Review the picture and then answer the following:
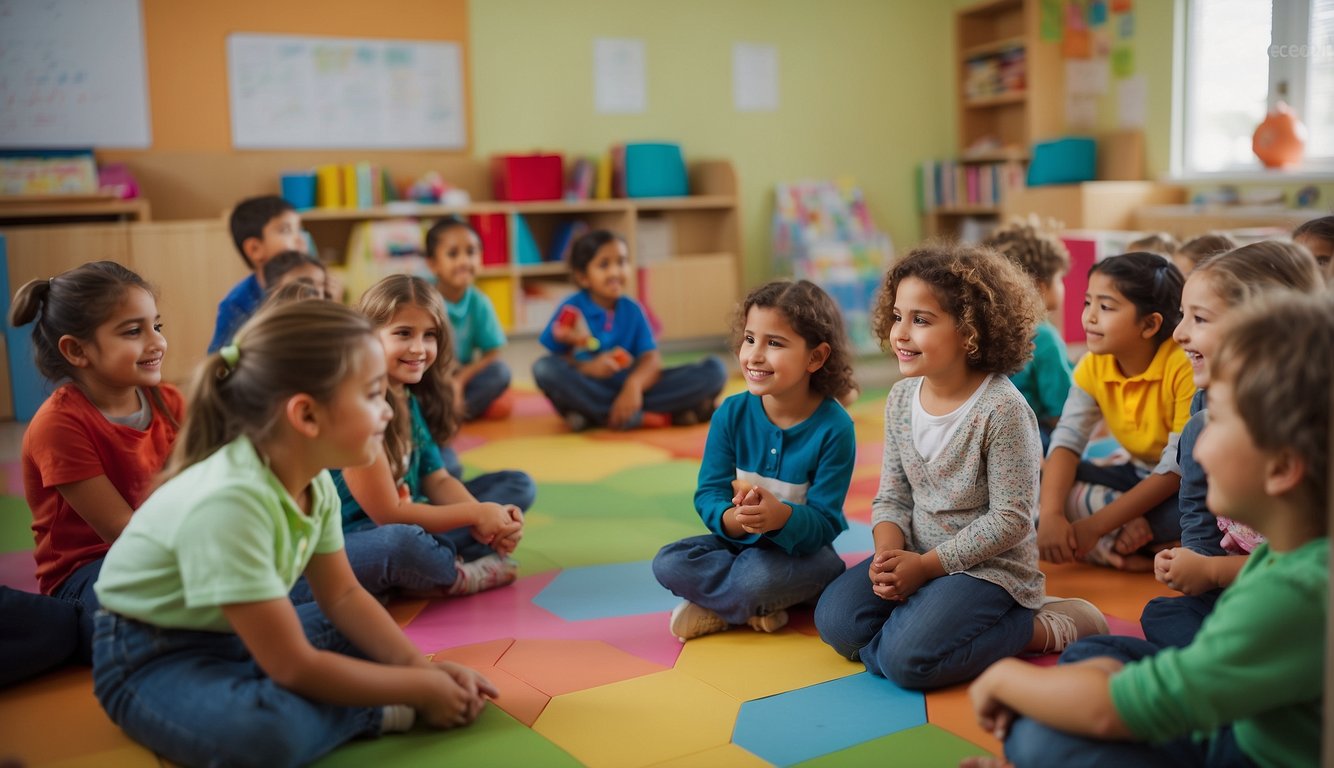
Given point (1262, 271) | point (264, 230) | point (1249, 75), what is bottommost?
point (1262, 271)

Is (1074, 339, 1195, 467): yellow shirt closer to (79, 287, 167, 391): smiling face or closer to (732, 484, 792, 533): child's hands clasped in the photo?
(732, 484, 792, 533): child's hands clasped

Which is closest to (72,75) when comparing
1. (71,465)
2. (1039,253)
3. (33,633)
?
(71,465)

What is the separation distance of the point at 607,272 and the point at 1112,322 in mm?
1923

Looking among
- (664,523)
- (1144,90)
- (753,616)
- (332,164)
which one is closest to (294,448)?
(753,616)

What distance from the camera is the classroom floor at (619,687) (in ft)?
5.03

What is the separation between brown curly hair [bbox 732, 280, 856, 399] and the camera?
2004 millimetres

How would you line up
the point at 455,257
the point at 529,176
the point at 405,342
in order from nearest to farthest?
the point at 405,342 → the point at 455,257 → the point at 529,176

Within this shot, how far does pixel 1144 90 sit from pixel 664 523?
3.84 meters

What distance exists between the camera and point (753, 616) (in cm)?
199

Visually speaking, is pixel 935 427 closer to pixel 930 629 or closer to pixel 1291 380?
pixel 930 629

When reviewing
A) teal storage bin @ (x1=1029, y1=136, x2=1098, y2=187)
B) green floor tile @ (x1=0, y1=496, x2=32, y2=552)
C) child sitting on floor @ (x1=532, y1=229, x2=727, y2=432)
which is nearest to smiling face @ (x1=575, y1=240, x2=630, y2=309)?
child sitting on floor @ (x1=532, y1=229, x2=727, y2=432)

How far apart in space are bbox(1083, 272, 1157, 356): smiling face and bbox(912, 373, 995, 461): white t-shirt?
510mm

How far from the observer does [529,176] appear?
5.34 m

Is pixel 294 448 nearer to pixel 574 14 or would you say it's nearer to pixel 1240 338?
pixel 1240 338
